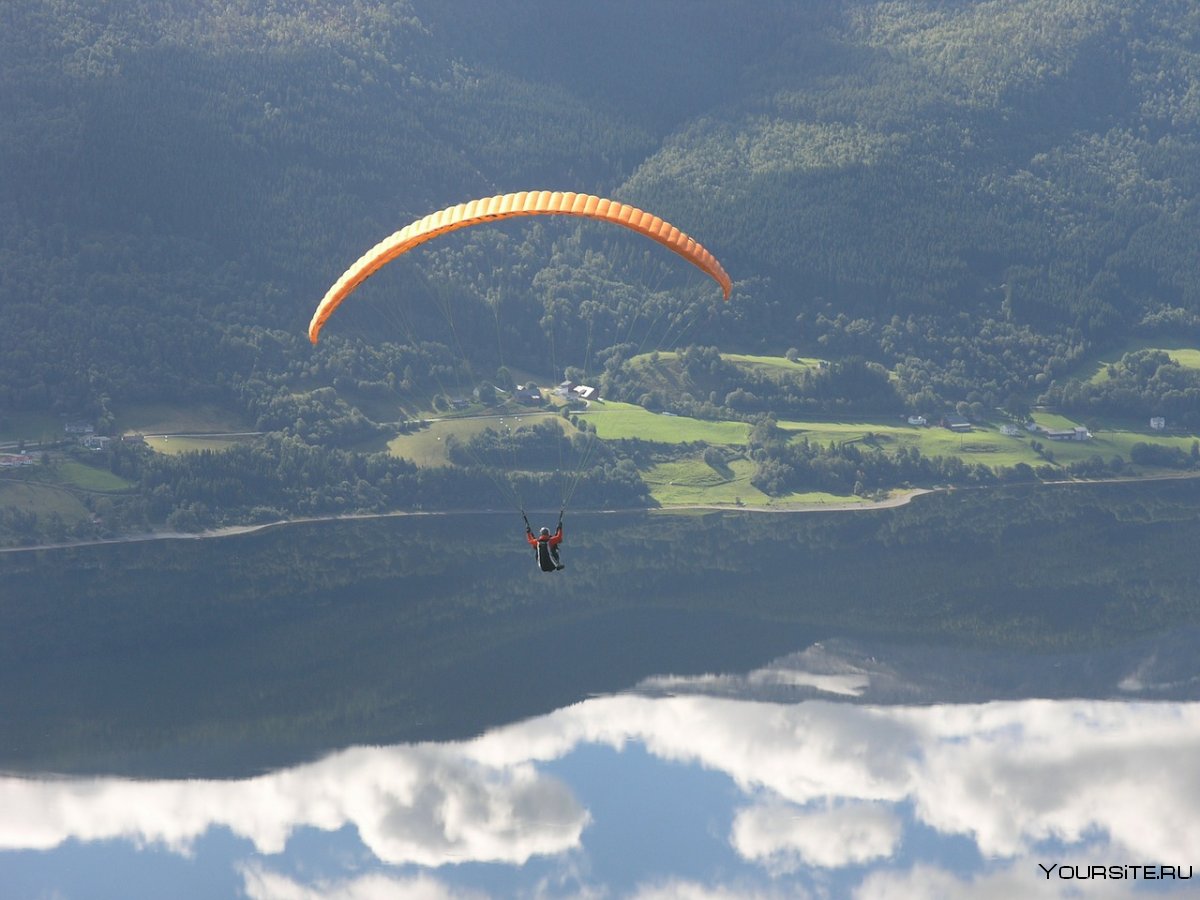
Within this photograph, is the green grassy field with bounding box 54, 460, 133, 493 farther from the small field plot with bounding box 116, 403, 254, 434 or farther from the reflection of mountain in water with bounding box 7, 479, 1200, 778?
the small field plot with bounding box 116, 403, 254, 434

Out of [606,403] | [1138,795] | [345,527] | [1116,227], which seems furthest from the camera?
[1116,227]

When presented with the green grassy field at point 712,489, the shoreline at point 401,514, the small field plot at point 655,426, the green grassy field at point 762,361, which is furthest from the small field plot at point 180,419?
the green grassy field at point 762,361

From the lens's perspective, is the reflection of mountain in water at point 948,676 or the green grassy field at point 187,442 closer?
the reflection of mountain in water at point 948,676

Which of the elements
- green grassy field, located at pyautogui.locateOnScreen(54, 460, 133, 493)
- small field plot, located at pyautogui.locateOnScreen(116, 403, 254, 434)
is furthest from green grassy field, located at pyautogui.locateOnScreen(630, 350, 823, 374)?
green grassy field, located at pyautogui.locateOnScreen(54, 460, 133, 493)

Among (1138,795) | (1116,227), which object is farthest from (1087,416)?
(1138,795)

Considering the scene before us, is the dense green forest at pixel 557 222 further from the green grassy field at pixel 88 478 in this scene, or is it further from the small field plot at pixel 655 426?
the green grassy field at pixel 88 478

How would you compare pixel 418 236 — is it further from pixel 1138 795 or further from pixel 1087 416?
pixel 1087 416
